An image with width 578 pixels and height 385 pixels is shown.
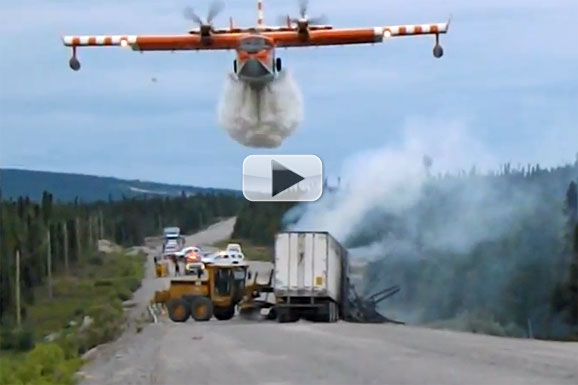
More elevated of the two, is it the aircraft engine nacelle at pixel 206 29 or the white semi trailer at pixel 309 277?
the aircraft engine nacelle at pixel 206 29

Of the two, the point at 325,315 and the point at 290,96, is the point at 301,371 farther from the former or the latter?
the point at 325,315

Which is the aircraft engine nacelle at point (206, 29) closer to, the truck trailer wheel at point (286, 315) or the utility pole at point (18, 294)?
the utility pole at point (18, 294)

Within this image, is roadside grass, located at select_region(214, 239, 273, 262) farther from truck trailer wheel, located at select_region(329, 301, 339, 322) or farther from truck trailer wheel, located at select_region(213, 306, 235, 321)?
truck trailer wheel, located at select_region(329, 301, 339, 322)

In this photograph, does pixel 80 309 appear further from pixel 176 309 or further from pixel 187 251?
pixel 176 309

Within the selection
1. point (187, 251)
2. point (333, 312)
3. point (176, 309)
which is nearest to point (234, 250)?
point (187, 251)

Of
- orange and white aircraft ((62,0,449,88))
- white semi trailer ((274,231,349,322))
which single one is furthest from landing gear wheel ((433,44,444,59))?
white semi trailer ((274,231,349,322))

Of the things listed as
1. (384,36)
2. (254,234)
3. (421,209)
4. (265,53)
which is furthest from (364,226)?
(265,53)

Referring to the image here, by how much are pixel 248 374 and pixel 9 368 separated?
387cm

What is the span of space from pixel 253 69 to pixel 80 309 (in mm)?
7117

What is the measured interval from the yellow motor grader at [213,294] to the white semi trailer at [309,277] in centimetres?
50

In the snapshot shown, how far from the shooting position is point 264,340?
109 ft

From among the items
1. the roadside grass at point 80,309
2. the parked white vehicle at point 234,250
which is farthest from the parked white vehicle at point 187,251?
the roadside grass at point 80,309

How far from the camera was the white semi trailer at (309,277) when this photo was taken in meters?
41.8
